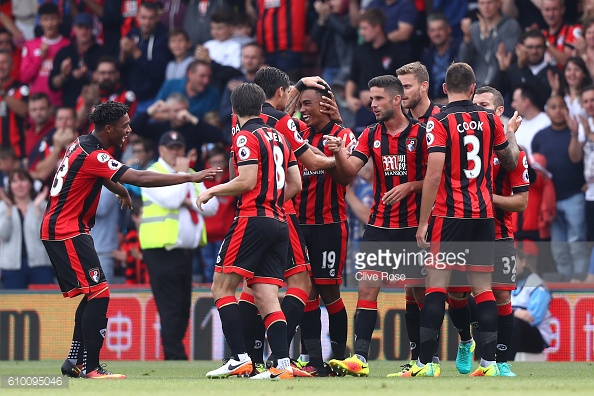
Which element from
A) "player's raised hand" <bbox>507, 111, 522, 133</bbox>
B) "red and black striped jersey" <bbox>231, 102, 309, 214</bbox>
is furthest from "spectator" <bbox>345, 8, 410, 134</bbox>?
"red and black striped jersey" <bbox>231, 102, 309, 214</bbox>

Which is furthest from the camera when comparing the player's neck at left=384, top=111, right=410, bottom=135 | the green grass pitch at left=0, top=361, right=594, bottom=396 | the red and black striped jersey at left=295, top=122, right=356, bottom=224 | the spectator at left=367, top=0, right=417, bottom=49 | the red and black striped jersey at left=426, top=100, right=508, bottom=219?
the spectator at left=367, top=0, right=417, bottom=49

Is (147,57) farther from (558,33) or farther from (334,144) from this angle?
(334,144)

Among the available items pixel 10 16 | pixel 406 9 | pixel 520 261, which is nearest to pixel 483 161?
pixel 520 261

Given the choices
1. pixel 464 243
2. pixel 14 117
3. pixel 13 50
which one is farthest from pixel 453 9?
pixel 13 50

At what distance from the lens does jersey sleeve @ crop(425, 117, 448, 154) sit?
926 centimetres

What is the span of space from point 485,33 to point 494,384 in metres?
7.75

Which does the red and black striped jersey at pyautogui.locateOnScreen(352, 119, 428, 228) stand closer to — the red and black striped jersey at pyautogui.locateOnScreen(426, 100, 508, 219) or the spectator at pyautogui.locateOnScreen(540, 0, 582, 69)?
the red and black striped jersey at pyautogui.locateOnScreen(426, 100, 508, 219)

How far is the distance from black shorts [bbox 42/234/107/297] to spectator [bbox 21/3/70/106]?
991 cm

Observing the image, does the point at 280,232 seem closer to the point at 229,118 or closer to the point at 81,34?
the point at 229,118

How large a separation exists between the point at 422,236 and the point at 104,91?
950 centimetres

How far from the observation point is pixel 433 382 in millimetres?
8648

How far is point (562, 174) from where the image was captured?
45.8 ft

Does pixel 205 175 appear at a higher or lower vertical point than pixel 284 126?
lower

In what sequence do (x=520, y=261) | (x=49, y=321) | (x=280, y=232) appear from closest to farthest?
(x=280, y=232) → (x=520, y=261) → (x=49, y=321)
